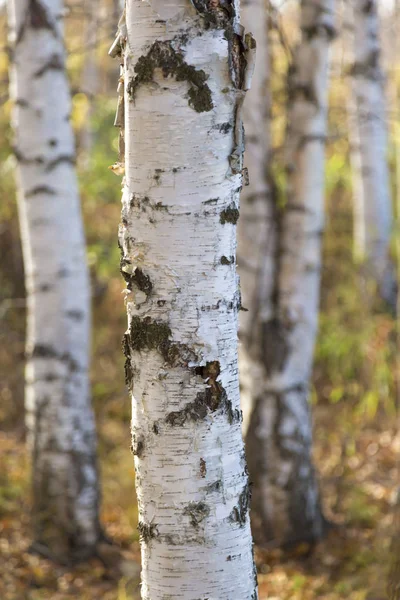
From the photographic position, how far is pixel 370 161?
7688 millimetres

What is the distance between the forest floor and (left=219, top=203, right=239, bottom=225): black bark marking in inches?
104

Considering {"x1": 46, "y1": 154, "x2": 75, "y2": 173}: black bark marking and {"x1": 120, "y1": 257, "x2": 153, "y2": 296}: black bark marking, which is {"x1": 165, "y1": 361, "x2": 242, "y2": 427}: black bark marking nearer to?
{"x1": 120, "y1": 257, "x2": 153, "y2": 296}: black bark marking

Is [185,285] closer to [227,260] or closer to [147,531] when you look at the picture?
[227,260]

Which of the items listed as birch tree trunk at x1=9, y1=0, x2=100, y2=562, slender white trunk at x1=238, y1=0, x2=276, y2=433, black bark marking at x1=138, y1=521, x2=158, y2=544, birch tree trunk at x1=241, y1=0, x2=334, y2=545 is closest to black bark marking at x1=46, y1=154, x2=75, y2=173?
birch tree trunk at x1=9, y1=0, x2=100, y2=562

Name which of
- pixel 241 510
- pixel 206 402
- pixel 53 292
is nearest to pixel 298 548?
pixel 53 292

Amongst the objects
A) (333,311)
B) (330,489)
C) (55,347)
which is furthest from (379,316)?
(55,347)

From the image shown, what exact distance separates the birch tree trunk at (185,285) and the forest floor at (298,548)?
6.86 feet

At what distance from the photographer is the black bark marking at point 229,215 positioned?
1.83 meters

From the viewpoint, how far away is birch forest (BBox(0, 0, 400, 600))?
1.80 m

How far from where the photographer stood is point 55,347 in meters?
4.26

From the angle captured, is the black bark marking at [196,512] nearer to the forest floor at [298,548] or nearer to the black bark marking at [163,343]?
the black bark marking at [163,343]

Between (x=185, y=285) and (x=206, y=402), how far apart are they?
0.32m

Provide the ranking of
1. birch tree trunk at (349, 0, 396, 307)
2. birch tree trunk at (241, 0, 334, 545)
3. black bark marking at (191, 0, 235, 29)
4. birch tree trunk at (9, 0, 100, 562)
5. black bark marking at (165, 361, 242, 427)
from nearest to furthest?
black bark marking at (191, 0, 235, 29) < black bark marking at (165, 361, 242, 427) < birch tree trunk at (9, 0, 100, 562) < birch tree trunk at (241, 0, 334, 545) < birch tree trunk at (349, 0, 396, 307)

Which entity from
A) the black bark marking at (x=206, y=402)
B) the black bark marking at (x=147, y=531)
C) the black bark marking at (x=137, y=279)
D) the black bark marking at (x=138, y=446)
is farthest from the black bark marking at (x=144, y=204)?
the black bark marking at (x=147, y=531)
